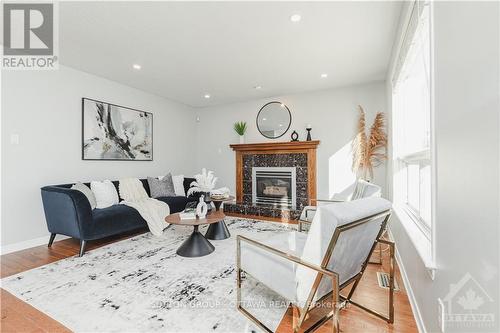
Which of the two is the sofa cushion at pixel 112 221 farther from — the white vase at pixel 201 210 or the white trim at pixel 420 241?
the white trim at pixel 420 241

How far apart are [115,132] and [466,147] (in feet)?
15.0

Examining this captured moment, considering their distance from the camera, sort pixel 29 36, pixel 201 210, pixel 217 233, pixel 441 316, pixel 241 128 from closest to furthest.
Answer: pixel 441 316 < pixel 29 36 < pixel 201 210 < pixel 217 233 < pixel 241 128

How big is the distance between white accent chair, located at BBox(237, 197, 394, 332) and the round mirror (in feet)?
12.3

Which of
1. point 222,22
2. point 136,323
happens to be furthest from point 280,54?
point 136,323

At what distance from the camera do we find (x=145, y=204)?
364 cm

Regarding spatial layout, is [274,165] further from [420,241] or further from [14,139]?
[14,139]

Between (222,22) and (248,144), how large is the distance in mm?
3018

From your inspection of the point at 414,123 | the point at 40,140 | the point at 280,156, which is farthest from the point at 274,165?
the point at 40,140

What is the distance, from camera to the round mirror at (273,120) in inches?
199

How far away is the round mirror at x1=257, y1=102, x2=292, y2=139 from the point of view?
16.6ft

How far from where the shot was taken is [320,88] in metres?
4.57

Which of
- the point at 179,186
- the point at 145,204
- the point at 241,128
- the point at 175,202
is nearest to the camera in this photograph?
the point at 145,204

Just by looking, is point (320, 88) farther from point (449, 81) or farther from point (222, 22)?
point (449, 81)

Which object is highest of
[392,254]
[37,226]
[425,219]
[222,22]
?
[222,22]
